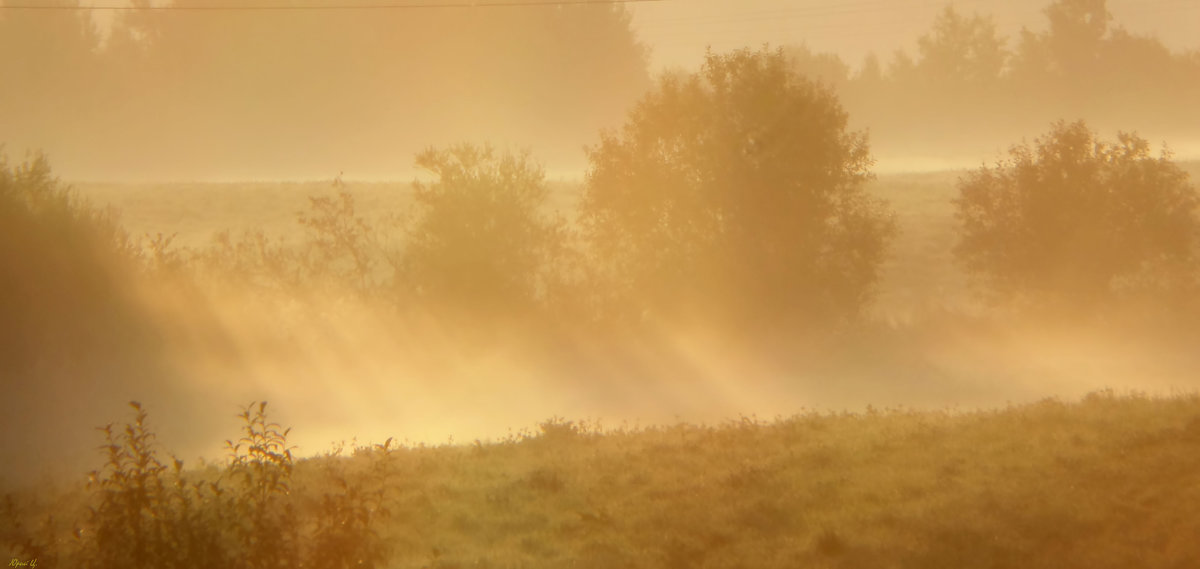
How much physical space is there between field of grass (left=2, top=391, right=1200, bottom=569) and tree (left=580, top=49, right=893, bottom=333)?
15.2 metres

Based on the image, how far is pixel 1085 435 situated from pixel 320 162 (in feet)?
244

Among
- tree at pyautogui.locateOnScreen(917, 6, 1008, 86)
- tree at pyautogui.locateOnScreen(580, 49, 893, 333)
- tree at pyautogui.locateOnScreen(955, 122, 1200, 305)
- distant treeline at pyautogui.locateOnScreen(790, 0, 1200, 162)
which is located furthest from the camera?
tree at pyautogui.locateOnScreen(917, 6, 1008, 86)

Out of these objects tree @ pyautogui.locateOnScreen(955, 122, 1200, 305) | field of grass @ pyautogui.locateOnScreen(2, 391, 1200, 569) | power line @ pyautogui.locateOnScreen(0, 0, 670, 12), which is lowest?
field of grass @ pyautogui.locateOnScreen(2, 391, 1200, 569)

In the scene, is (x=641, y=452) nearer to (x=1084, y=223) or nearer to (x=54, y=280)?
(x=54, y=280)

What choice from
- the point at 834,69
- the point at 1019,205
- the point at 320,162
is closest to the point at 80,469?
the point at 1019,205

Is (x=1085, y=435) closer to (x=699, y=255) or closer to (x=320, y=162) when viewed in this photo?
(x=699, y=255)

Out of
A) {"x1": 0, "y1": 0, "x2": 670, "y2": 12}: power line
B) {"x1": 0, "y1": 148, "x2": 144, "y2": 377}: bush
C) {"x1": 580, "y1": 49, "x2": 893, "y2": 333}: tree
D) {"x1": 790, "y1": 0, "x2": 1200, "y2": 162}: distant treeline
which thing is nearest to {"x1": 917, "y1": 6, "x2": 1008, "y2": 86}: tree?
{"x1": 790, "y1": 0, "x2": 1200, "y2": 162}: distant treeline

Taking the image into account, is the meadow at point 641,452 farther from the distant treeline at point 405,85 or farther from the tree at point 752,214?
the distant treeline at point 405,85

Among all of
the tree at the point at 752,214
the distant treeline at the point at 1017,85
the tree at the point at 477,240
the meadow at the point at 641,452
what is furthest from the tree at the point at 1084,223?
the distant treeline at the point at 1017,85

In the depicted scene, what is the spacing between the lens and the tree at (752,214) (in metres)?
32.0

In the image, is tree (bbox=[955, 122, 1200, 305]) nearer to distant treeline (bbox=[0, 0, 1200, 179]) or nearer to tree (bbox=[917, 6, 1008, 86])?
distant treeline (bbox=[0, 0, 1200, 179])

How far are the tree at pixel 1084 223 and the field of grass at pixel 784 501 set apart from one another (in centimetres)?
1676

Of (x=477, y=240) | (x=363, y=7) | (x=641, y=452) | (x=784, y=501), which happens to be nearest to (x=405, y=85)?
(x=363, y=7)

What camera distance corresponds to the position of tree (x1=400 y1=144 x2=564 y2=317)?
33031 mm
